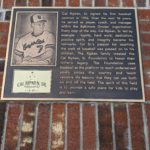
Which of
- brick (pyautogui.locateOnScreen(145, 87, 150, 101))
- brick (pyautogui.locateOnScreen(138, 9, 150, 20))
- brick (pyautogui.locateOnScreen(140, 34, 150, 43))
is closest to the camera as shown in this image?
brick (pyautogui.locateOnScreen(145, 87, 150, 101))

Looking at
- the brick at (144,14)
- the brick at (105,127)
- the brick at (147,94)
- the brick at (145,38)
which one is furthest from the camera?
the brick at (144,14)

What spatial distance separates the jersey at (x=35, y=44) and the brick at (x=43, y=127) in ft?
1.42

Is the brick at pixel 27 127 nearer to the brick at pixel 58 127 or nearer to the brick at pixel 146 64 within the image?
the brick at pixel 58 127

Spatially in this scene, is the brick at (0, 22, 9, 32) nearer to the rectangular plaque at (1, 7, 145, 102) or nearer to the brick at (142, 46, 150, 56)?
the rectangular plaque at (1, 7, 145, 102)

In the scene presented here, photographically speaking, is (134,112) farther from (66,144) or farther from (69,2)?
(69,2)

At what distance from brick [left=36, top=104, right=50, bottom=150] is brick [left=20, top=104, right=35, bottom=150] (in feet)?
0.16

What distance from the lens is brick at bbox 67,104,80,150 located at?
2.52m

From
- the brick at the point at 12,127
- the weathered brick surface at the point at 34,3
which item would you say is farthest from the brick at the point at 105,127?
the weathered brick surface at the point at 34,3

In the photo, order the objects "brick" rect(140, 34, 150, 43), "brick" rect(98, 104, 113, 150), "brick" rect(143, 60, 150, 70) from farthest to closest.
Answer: "brick" rect(140, 34, 150, 43), "brick" rect(143, 60, 150, 70), "brick" rect(98, 104, 113, 150)

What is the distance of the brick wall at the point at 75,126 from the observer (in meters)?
2.52

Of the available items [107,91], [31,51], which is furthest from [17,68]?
[107,91]

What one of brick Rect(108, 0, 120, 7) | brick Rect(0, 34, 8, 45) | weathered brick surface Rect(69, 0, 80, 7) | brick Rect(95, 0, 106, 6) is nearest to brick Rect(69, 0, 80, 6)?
weathered brick surface Rect(69, 0, 80, 7)

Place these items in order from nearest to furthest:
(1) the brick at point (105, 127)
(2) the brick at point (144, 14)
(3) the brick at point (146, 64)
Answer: (1) the brick at point (105, 127) → (3) the brick at point (146, 64) → (2) the brick at point (144, 14)

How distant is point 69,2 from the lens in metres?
3.07
